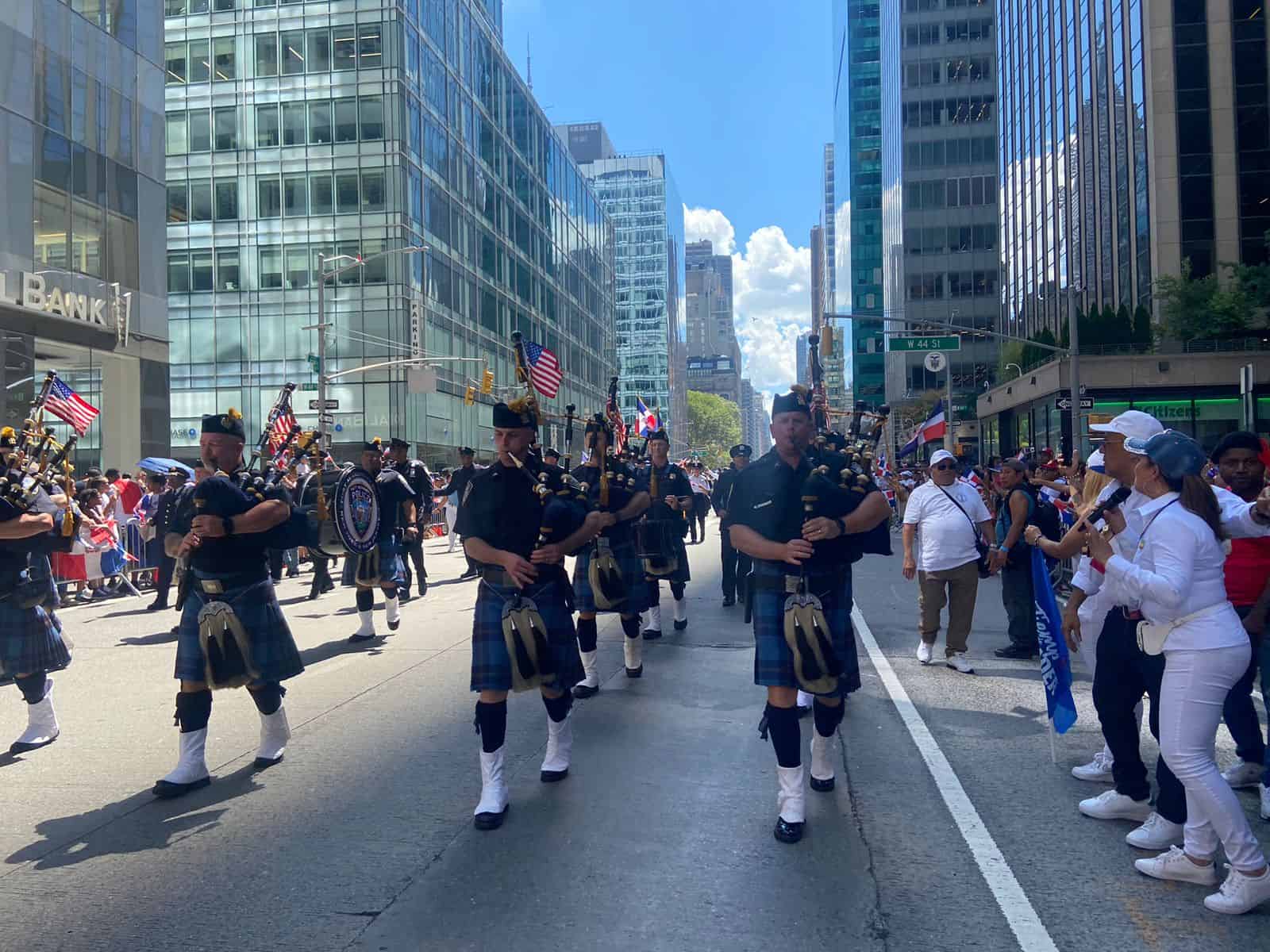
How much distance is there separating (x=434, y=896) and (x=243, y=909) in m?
0.73

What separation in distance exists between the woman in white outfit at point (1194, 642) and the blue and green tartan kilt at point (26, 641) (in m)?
5.93

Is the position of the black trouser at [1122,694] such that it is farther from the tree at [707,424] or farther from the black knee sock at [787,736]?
the tree at [707,424]

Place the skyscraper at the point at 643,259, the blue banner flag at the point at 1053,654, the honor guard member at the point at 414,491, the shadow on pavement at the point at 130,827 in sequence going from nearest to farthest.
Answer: the shadow on pavement at the point at 130,827 → the blue banner flag at the point at 1053,654 → the honor guard member at the point at 414,491 → the skyscraper at the point at 643,259

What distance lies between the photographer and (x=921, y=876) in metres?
4.15

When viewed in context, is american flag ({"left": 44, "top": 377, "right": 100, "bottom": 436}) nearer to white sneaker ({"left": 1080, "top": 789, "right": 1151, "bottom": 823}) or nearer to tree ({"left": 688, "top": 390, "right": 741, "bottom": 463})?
white sneaker ({"left": 1080, "top": 789, "right": 1151, "bottom": 823})

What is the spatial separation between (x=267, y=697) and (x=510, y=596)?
173cm

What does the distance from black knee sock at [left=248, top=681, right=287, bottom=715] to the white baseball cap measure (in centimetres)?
456

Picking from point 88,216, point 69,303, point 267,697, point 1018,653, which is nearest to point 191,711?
point 267,697

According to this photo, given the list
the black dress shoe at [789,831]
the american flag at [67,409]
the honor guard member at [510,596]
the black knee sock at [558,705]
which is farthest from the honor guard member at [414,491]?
the black dress shoe at [789,831]

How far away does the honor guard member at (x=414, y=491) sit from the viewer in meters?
11.2

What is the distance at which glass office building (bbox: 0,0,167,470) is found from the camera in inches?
869

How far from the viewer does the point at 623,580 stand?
787 cm

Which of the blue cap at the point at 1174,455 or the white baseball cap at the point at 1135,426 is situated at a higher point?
the white baseball cap at the point at 1135,426

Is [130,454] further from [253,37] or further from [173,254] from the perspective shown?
[253,37]
